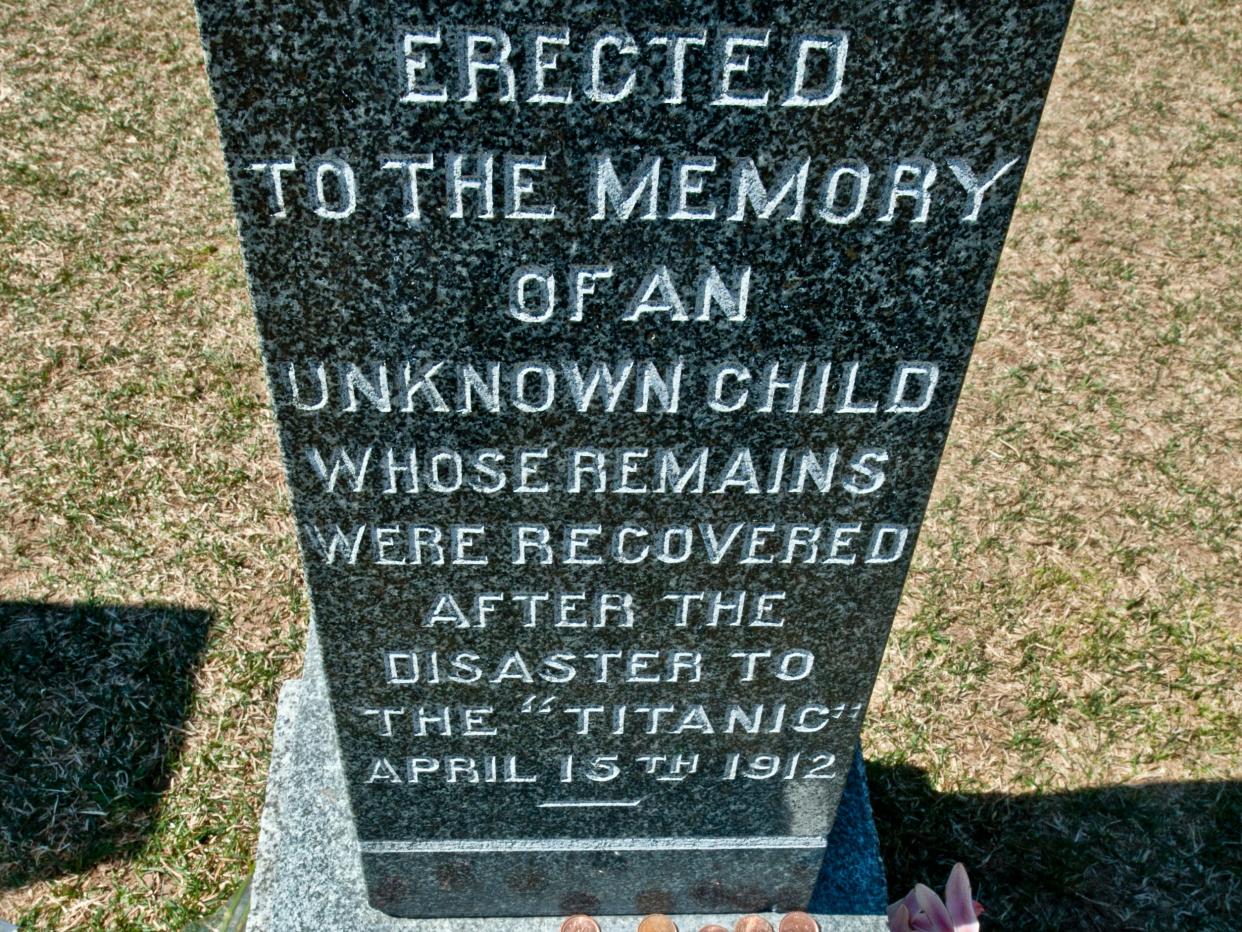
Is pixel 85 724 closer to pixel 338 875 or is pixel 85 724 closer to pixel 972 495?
pixel 338 875

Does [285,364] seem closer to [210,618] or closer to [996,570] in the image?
[210,618]

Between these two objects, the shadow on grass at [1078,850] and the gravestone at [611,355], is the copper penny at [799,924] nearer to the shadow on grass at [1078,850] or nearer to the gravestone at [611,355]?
the gravestone at [611,355]

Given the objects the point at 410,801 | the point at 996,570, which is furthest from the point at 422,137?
the point at 996,570

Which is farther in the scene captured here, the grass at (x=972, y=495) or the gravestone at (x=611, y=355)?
the grass at (x=972, y=495)

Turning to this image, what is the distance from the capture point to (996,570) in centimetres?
407

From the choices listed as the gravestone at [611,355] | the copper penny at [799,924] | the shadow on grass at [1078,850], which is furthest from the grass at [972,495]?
the gravestone at [611,355]

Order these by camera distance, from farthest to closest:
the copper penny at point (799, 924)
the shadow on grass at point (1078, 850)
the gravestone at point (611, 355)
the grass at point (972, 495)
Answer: the grass at point (972, 495)
the shadow on grass at point (1078, 850)
the copper penny at point (799, 924)
the gravestone at point (611, 355)

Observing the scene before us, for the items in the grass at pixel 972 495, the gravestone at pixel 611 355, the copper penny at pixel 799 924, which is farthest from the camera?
the grass at pixel 972 495

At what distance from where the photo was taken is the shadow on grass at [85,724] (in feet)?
10.3

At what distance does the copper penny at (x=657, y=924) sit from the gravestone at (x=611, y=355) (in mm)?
337

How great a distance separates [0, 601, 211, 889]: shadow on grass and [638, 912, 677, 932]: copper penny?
5.09ft

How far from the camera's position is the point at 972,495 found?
14.2 ft

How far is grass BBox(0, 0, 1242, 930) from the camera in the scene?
10.6ft

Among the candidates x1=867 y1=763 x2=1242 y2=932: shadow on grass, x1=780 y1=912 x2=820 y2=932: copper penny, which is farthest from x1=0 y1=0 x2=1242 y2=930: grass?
x1=780 y1=912 x2=820 y2=932: copper penny
